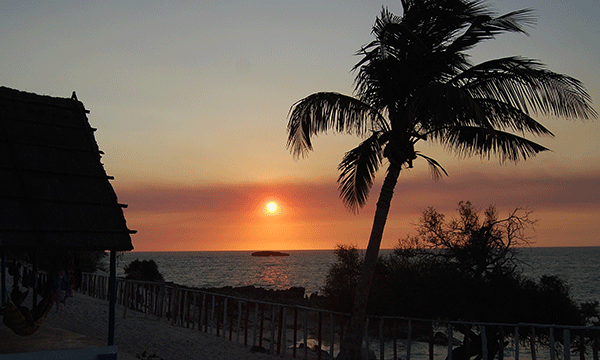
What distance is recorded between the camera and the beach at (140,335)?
14580mm

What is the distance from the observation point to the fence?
42.3 feet

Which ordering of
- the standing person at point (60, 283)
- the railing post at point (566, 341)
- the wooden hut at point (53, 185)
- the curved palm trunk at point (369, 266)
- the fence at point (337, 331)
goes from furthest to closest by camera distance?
the curved palm trunk at point (369, 266)
the fence at point (337, 331)
the standing person at point (60, 283)
the railing post at point (566, 341)
the wooden hut at point (53, 185)

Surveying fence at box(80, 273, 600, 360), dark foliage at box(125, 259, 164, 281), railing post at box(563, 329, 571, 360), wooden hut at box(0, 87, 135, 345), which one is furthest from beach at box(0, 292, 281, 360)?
dark foliage at box(125, 259, 164, 281)

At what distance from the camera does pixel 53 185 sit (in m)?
9.35

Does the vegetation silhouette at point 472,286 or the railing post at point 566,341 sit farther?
the vegetation silhouette at point 472,286

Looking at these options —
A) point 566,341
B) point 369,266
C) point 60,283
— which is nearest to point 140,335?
point 60,283

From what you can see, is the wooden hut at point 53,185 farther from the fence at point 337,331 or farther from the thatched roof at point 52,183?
the fence at point 337,331

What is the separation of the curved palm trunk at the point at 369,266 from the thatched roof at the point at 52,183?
6.18 meters

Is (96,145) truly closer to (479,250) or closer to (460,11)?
(460,11)

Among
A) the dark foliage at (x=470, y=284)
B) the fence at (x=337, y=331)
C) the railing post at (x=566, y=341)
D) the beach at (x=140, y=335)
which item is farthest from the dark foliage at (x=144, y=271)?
the railing post at (x=566, y=341)

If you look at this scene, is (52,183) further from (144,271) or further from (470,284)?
(144,271)

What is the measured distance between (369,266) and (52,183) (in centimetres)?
756

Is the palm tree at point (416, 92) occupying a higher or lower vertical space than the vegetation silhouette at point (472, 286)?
higher

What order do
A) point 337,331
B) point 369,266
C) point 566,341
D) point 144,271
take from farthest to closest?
point 144,271, point 337,331, point 369,266, point 566,341
